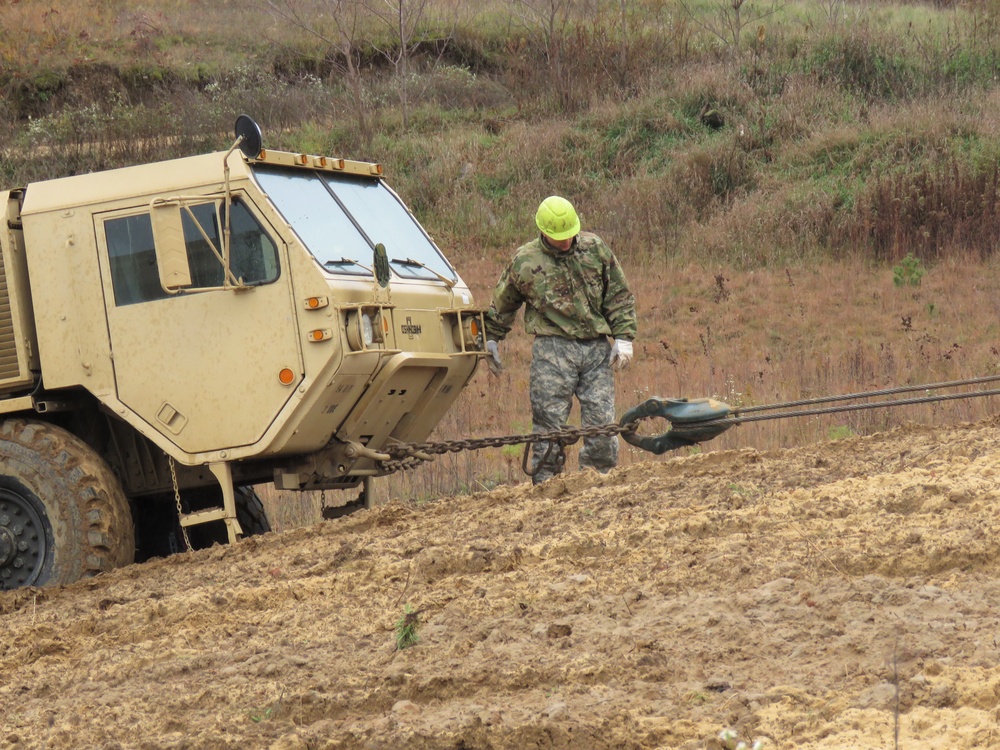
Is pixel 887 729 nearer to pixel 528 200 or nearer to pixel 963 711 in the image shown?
pixel 963 711

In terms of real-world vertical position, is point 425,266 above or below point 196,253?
below

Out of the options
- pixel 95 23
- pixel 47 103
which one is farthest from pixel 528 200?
pixel 95 23

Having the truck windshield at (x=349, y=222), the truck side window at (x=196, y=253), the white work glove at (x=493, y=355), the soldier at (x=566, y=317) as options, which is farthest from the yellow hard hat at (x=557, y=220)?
the truck side window at (x=196, y=253)

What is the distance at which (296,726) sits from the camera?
13.4ft

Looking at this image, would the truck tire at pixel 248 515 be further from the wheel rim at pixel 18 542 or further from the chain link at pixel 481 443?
the wheel rim at pixel 18 542

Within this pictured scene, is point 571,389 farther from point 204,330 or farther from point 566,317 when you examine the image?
point 204,330

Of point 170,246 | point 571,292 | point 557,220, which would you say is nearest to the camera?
point 170,246

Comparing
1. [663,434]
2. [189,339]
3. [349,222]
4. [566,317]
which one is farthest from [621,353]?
[189,339]

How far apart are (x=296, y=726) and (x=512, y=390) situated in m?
9.78

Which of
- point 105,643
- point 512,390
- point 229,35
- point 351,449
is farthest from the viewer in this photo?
point 229,35

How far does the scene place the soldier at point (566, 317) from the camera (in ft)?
25.8

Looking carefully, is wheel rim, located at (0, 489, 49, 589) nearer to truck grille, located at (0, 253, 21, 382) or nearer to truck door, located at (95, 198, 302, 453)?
truck grille, located at (0, 253, 21, 382)

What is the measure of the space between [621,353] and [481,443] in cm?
108

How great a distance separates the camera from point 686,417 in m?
7.05
